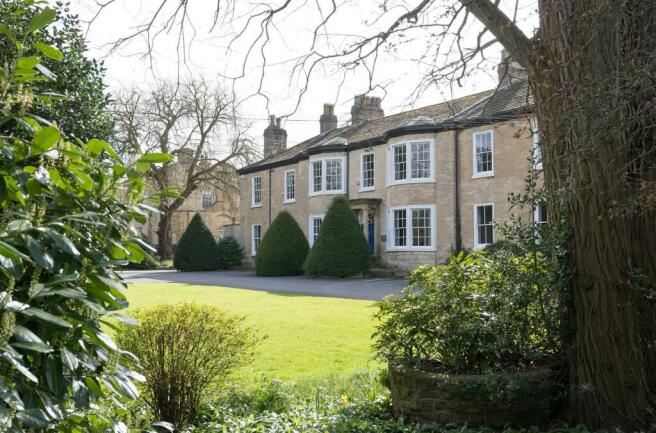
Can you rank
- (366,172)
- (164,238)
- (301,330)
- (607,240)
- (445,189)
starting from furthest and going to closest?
(164,238)
(366,172)
(445,189)
(301,330)
(607,240)

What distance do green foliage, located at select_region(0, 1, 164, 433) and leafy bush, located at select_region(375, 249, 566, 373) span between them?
10.3ft

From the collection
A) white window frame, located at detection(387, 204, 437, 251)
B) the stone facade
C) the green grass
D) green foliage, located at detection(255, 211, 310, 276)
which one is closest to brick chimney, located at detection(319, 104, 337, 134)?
the stone facade

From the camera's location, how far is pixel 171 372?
516cm

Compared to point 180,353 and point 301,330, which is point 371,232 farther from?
point 180,353

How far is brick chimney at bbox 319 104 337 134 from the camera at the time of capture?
3541cm

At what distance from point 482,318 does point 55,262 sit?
3672 millimetres

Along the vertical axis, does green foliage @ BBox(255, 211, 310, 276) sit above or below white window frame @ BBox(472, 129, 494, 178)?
below

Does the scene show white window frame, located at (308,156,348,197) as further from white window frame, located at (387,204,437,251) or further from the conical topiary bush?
the conical topiary bush

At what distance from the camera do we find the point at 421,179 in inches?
983

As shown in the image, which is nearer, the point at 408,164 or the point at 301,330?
the point at 301,330

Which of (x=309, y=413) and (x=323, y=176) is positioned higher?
(x=323, y=176)

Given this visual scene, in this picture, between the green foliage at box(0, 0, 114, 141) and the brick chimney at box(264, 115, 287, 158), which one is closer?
the green foliage at box(0, 0, 114, 141)

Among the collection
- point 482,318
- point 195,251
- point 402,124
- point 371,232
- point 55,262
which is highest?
point 402,124

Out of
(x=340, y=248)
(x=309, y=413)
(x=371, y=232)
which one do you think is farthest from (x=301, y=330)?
(x=371, y=232)
